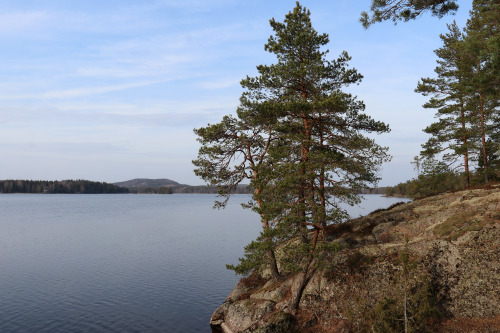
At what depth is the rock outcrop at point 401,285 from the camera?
1585cm

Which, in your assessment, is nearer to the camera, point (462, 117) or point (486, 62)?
point (486, 62)

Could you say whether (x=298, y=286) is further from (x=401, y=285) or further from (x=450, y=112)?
(x=450, y=112)

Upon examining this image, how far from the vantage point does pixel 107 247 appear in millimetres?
50000

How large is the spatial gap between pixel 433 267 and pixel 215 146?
48.4ft

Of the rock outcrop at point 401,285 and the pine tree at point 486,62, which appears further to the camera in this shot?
the pine tree at point 486,62

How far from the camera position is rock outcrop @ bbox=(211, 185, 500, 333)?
52.0ft

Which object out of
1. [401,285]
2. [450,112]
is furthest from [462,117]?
[401,285]

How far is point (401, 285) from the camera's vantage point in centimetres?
1753

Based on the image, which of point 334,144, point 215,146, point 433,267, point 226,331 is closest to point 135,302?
point 226,331

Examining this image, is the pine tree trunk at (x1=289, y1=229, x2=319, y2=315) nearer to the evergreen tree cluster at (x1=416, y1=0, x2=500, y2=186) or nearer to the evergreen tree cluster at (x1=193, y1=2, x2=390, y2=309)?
the evergreen tree cluster at (x1=193, y1=2, x2=390, y2=309)

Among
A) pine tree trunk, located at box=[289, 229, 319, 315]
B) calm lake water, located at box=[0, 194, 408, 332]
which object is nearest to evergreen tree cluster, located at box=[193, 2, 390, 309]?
pine tree trunk, located at box=[289, 229, 319, 315]

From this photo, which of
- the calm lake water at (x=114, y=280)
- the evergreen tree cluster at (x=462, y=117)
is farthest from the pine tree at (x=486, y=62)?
the calm lake water at (x=114, y=280)

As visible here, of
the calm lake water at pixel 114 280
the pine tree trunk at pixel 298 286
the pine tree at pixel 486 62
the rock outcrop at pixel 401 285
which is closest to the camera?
the rock outcrop at pixel 401 285

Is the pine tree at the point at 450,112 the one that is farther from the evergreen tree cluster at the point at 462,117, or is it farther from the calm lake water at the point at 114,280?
the calm lake water at the point at 114,280
